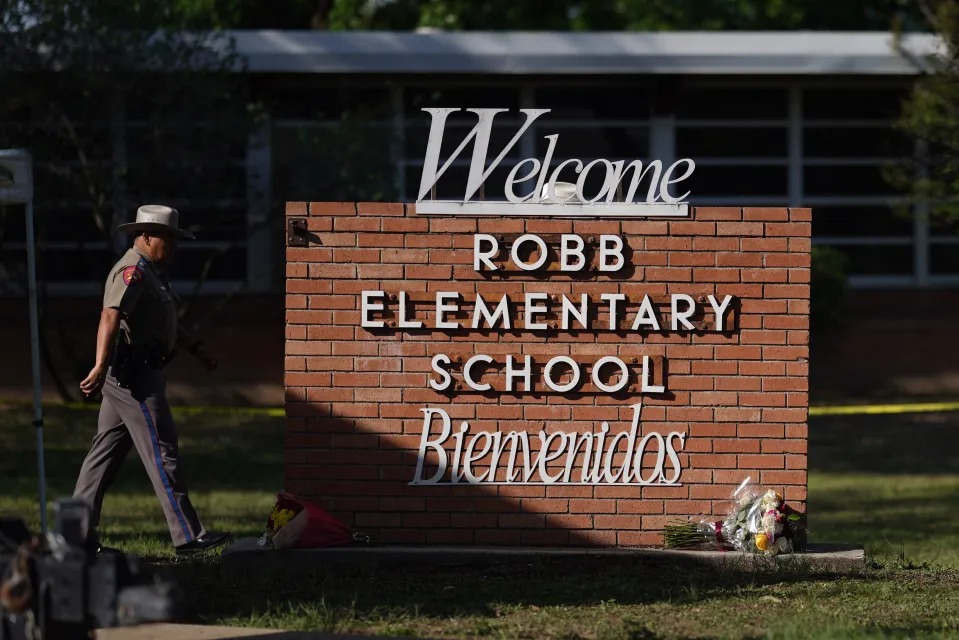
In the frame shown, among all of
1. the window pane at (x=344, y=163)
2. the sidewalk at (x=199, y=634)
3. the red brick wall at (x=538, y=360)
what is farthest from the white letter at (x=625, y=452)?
the window pane at (x=344, y=163)

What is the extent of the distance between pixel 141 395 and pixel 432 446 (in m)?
1.62

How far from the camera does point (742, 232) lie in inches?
322

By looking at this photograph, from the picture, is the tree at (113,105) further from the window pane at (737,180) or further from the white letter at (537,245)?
the white letter at (537,245)

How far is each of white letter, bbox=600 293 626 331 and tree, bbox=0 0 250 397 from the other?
872cm

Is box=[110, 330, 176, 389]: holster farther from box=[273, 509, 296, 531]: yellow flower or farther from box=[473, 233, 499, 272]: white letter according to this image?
box=[473, 233, 499, 272]: white letter

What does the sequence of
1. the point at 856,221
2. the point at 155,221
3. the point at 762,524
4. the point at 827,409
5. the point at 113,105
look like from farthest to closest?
the point at 856,221
the point at 827,409
the point at 113,105
the point at 155,221
the point at 762,524

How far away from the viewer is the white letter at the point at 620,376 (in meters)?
8.18

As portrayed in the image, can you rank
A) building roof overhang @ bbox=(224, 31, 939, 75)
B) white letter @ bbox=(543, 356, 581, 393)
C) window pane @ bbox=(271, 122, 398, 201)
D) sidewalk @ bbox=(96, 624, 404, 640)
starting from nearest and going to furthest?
sidewalk @ bbox=(96, 624, 404, 640), white letter @ bbox=(543, 356, 581, 393), window pane @ bbox=(271, 122, 398, 201), building roof overhang @ bbox=(224, 31, 939, 75)

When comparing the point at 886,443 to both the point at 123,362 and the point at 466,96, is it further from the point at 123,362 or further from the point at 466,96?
the point at 123,362

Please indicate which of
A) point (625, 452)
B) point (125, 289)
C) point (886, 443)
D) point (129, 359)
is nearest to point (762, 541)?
point (625, 452)

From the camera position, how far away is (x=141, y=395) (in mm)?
7883

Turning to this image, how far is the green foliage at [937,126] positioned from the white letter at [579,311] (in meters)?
7.45

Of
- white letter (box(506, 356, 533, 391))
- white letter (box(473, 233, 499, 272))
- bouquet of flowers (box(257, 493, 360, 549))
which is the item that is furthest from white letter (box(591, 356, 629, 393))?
bouquet of flowers (box(257, 493, 360, 549))

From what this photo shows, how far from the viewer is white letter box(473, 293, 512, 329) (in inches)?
322
